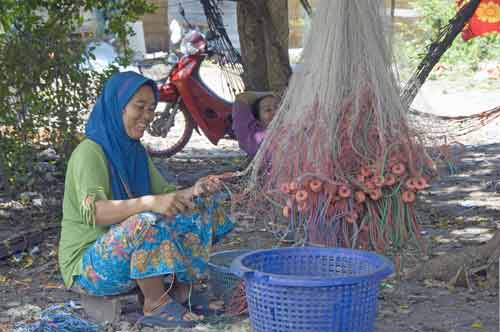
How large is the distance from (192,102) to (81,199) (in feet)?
14.0

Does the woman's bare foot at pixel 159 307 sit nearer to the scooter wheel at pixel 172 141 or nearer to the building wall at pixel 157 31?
the scooter wheel at pixel 172 141

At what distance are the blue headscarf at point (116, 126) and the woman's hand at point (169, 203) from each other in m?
0.31

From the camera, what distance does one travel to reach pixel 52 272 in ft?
14.6

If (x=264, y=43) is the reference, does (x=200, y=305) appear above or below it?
below

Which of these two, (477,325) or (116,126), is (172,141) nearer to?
(116,126)

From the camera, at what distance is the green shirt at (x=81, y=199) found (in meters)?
3.35

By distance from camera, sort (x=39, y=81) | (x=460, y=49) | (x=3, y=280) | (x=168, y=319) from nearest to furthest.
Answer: (x=168, y=319) < (x=3, y=280) < (x=39, y=81) < (x=460, y=49)

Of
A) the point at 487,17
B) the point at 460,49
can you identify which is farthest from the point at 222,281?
the point at 460,49

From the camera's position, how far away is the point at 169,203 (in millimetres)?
→ 3244

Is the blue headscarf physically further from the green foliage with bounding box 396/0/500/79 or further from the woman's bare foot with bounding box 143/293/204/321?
the green foliage with bounding box 396/0/500/79

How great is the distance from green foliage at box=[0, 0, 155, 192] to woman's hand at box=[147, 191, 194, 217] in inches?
80.3

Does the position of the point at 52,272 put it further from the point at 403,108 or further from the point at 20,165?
the point at 403,108

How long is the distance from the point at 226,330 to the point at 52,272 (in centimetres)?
141

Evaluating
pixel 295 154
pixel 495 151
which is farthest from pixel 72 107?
pixel 495 151
